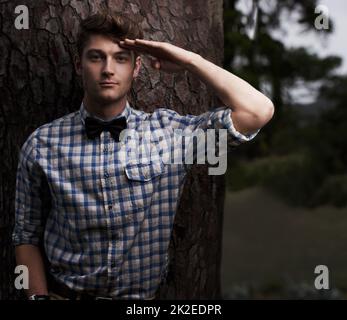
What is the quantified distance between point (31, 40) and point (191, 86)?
77 cm

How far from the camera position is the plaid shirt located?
2.78 metres

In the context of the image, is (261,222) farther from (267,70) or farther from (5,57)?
(5,57)

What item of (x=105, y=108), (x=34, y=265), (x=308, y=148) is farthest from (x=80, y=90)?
(x=308, y=148)

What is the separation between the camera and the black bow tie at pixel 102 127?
2803 mm

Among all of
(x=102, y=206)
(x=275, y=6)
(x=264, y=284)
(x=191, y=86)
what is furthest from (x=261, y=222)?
(x=102, y=206)

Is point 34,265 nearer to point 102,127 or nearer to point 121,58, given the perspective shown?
point 102,127

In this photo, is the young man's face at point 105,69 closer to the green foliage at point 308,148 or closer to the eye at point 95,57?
the eye at point 95,57

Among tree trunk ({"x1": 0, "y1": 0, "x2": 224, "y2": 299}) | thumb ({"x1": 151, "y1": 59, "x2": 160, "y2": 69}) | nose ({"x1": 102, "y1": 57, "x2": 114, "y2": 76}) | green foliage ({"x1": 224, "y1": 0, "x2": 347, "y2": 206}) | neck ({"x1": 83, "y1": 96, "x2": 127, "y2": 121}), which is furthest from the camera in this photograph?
green foliage ({"x1": 224, "y1": 0, "x2": 347, "y2": 206})

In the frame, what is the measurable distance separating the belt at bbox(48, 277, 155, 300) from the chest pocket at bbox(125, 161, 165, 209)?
1.29 feet

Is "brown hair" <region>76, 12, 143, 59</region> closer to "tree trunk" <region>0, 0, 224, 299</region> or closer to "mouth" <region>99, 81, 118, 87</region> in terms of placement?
"mouth" <region>99, 81, 118, 87</region>

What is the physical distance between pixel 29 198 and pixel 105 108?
458 millimetres

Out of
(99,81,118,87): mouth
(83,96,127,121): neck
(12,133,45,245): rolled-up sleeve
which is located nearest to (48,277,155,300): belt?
(12,133,45,245): rolled-up sleeve

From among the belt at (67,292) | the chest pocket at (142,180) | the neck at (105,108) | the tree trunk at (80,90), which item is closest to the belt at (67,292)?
the belt at (67,292)

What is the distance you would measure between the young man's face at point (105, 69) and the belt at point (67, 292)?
747 mm
